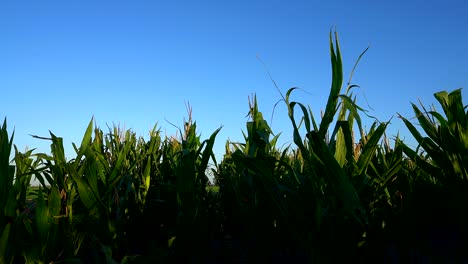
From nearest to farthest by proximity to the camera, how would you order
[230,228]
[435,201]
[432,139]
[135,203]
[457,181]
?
[457,181] → [432,139] → [435,201] → [135,203] → [230,228]

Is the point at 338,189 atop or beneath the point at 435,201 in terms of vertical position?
beneath

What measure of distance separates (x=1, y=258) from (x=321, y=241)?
1130mm

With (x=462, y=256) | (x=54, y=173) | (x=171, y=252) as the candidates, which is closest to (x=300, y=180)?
(x=171, y=252)

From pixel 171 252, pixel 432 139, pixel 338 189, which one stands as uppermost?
pixel 432 139

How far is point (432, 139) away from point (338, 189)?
945mm

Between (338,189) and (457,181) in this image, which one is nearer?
(338,189)

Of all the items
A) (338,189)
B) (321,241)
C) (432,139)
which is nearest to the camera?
(338,189)

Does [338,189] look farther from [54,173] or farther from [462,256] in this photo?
[54,173]

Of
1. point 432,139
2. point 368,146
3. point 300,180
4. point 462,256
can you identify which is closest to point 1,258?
point 300,180

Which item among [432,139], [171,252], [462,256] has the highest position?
[432,139]

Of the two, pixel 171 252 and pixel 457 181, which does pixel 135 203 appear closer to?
pixel 171 252

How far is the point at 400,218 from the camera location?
5.84 ft

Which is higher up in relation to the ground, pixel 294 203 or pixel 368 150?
pixel 368 150

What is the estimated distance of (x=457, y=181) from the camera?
1902 mm
